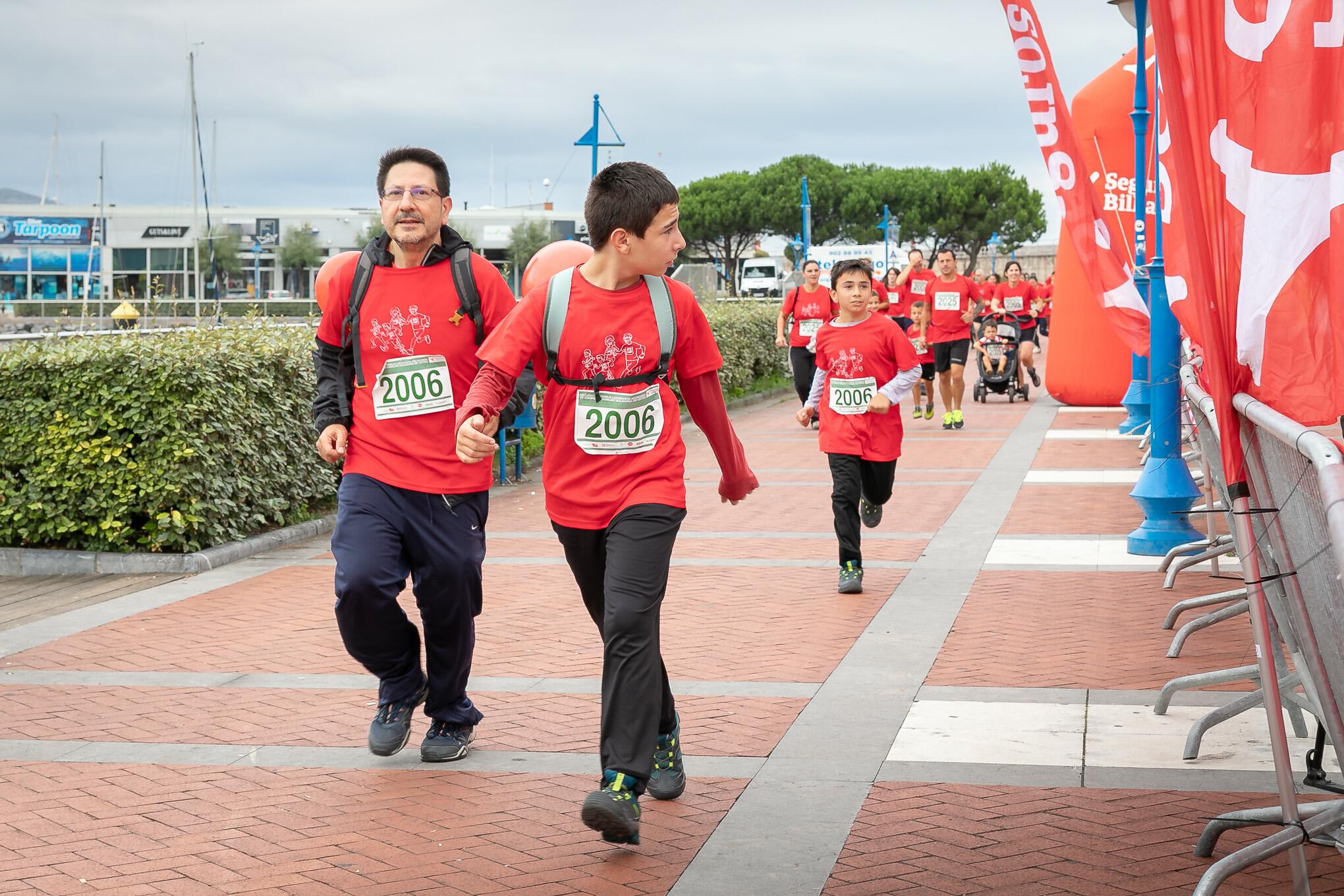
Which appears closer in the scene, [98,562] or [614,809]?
[614,809]

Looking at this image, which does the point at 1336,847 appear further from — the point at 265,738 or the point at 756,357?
the point at 756,357

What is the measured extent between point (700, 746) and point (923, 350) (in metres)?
13.1

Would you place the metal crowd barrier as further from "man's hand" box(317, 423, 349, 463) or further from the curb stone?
the curb stone

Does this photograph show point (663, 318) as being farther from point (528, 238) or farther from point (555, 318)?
point (528, 238)

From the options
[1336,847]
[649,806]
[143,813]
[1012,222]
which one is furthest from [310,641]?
[1012,222]

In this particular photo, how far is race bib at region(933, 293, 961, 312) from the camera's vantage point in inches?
685

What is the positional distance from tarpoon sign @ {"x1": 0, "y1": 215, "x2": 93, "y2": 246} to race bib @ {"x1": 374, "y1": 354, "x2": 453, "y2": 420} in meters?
87.8

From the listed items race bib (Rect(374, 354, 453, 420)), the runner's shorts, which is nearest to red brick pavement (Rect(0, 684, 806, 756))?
race bib (Rect(374, 354, 453, 420))

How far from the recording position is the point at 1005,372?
22812 millimetres

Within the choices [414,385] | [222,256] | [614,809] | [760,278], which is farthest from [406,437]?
[222,256]

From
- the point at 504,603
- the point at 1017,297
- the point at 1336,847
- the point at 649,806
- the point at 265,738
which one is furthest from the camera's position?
the point at 1017,297

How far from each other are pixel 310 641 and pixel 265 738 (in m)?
1.73

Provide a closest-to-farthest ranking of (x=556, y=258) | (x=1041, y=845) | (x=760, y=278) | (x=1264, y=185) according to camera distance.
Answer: (x=1264, y=185), (x=1041, y=845), (x=556, y=258), (x=760, y=278)

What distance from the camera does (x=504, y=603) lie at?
8.01 metres
